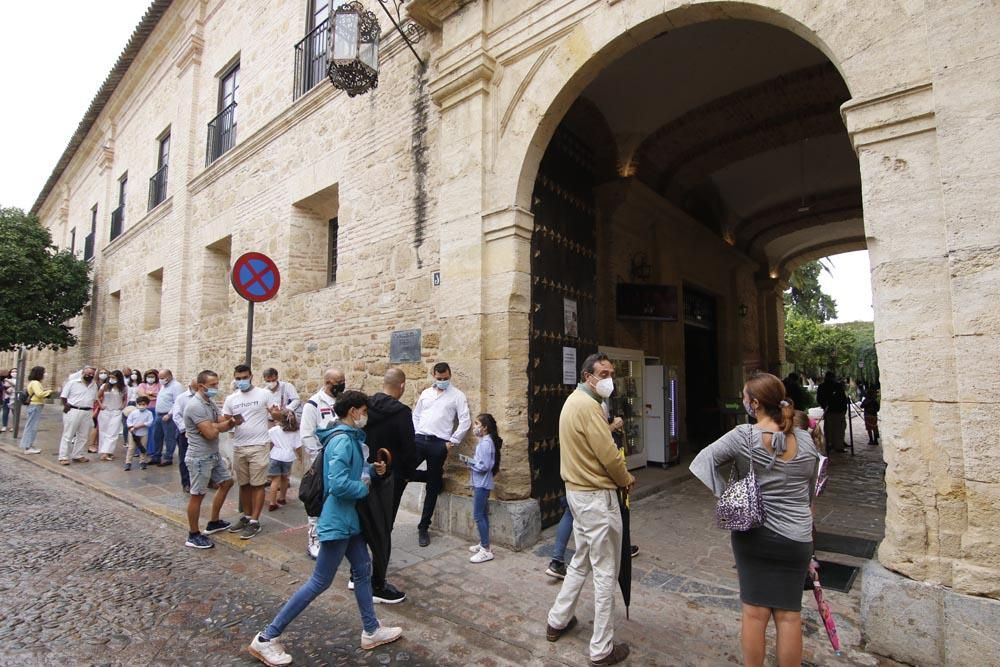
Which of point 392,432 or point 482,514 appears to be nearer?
point 392,432

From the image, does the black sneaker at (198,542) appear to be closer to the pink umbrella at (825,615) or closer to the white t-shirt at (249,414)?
the white t-shirt at (249,414)

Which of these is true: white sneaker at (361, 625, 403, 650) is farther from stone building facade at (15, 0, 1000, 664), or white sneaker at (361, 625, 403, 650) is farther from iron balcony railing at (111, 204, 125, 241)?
iron balcony railing at (111, 204, 125, 241)

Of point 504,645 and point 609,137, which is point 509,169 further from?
point 504,645

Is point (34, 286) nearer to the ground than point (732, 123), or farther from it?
nearer to the ground

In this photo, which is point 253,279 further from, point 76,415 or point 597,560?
point 76,415

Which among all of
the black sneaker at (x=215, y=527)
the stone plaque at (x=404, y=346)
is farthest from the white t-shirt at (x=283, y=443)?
the stone plaque at (x=404, y=346)

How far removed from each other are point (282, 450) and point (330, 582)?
3376 millimetres

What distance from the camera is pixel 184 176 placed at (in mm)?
12312

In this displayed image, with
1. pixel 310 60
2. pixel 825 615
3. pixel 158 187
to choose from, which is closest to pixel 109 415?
pixel 310 60

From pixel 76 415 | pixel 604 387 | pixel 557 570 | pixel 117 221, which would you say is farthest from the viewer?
pixel 117 221

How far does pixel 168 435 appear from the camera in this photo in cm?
888

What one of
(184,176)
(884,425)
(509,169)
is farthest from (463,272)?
(184,176)

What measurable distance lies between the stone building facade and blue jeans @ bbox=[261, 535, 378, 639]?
1955 mm

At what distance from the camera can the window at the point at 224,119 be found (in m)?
11.2
